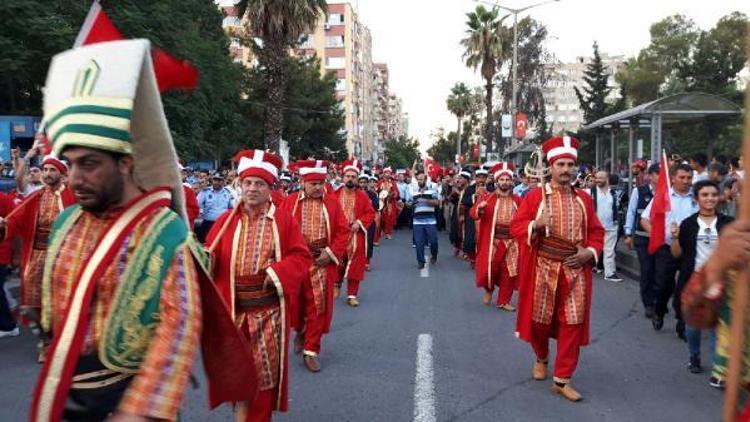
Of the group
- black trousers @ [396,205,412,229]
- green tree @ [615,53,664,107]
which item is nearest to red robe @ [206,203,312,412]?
black trousers @ [396,205,412,229]

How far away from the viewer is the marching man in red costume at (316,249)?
6793mm

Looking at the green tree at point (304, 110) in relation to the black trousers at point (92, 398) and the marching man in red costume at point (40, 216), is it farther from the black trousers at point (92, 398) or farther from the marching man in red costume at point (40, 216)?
the black trousers at point (92, 398)

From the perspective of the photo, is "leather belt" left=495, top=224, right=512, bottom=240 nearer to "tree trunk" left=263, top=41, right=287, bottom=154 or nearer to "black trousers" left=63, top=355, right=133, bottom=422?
"black trousers" left=63, top=355, right=133, bottom=422

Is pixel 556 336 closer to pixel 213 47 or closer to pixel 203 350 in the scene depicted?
pixel 203 350

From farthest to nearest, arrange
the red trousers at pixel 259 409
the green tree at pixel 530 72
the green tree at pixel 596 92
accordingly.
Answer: the green tree at pixel 596 92 < the green tree at pixel 530 72 < the red trousers at pixel 259 409

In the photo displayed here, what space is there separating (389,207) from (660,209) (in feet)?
44.8

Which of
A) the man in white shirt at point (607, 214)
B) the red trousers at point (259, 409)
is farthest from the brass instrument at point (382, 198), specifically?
the red trousers at point (259, 409)

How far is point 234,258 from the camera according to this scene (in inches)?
189

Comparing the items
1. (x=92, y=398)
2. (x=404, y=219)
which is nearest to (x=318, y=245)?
(x=92, y=398)

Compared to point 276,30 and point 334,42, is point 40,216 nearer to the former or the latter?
point 276,30

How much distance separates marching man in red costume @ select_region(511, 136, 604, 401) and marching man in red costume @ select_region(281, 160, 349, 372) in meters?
1.81

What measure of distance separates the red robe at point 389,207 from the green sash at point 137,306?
17973mm

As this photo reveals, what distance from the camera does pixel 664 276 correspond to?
800cm

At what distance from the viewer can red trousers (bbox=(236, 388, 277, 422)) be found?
14.8 ft
